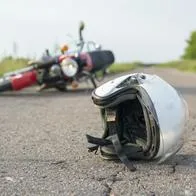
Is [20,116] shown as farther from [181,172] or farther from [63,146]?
[181,172]

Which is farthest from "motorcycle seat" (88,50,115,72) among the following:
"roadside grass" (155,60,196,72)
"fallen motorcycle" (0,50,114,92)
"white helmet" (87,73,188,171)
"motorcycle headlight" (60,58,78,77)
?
"roadside grass" (155,60,196,72)

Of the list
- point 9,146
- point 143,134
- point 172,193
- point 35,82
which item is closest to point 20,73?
point 35,82

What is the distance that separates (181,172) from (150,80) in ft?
2.68

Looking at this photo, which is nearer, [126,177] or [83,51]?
[126,177]

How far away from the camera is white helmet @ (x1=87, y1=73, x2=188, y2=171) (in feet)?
13.1

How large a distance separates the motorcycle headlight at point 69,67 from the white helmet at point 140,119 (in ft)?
24.4

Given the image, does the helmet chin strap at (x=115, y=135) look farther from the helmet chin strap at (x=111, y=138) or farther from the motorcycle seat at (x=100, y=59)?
the motorcycle seat at (x=100, y=59)

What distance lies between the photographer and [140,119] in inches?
175

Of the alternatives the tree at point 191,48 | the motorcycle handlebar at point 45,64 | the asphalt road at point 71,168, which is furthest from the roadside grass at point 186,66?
the asphalt road at point 71,168

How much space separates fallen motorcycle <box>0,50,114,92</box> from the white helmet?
7538 mm

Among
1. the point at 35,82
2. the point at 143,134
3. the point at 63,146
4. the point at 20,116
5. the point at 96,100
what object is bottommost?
the point at 35,82

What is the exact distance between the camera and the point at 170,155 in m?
4.13

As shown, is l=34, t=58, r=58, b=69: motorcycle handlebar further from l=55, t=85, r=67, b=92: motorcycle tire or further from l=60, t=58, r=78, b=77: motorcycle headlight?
l=55, t=85, r=67, b=92: motorcycle tire

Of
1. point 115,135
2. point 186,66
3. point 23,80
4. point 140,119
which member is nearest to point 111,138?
point 115,135
